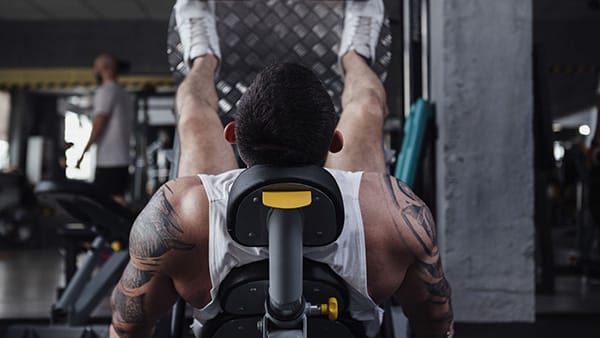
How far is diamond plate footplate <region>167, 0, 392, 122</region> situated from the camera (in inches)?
70.9

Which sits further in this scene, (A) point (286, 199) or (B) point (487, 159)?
(B) point (487, 159)

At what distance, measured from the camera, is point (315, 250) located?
0.92 meters

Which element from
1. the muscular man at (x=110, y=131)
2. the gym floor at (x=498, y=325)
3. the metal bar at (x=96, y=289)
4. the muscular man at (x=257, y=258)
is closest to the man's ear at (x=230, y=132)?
the muscular man at (x=257, y=258)

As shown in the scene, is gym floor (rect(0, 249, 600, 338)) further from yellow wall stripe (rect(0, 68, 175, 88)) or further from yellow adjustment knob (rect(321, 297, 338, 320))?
yellow wall stripe (rect(0, 68, 175, 88))

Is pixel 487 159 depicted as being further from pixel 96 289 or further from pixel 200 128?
pixel 96 289

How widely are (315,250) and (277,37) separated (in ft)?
3.48

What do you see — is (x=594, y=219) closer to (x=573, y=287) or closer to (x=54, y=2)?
(x=573, y=287)

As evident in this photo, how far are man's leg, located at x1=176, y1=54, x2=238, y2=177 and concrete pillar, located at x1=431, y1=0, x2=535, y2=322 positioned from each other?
4.21 feet

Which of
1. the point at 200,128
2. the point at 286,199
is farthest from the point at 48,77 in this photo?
the point at 286,199

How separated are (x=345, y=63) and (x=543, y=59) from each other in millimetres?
1635

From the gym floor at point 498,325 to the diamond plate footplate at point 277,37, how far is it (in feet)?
4.00

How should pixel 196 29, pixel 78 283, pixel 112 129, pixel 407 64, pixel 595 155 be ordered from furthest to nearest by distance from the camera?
pixel 595 155 < pixel 112 129 < pixel 407 64 < pixel 78 283 < pixel 196 29

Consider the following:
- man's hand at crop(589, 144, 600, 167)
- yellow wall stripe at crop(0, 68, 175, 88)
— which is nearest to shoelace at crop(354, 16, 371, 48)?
man's hand at crop(589, 144, 600, 167)

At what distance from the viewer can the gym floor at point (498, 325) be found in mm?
2391
